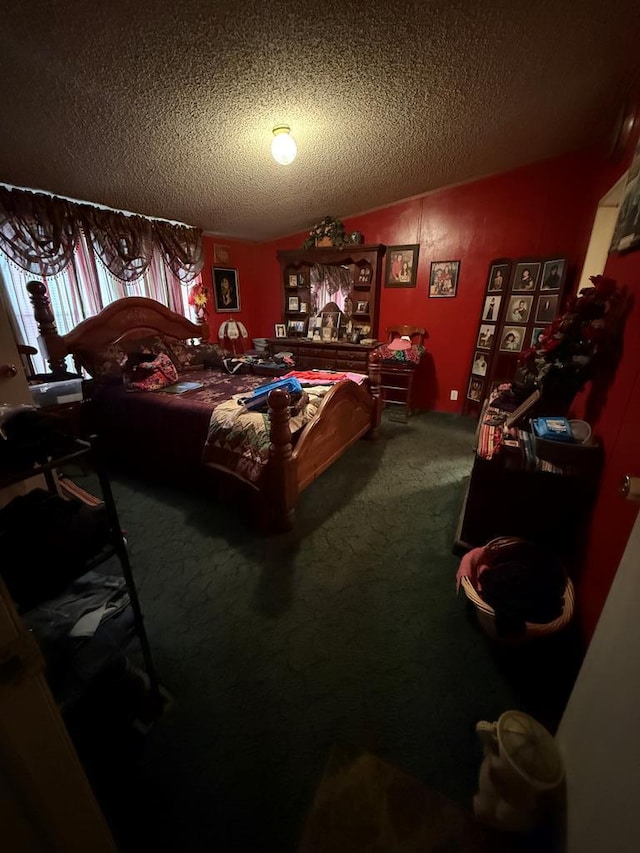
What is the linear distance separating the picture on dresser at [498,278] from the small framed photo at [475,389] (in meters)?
0.93

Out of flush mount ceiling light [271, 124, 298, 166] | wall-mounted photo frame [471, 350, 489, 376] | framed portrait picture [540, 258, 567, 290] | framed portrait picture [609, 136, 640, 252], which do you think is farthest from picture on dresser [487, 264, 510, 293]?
flush mount ceiling light [271, 124, 298, 166]

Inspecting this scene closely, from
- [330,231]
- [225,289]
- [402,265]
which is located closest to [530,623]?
[402,265]

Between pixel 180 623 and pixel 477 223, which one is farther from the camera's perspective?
pixel 477 223

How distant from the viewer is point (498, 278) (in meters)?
3.44

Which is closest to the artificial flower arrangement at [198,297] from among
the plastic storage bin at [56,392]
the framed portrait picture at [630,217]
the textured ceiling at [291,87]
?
the textured ceiling at [291,87]

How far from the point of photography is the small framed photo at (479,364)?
3.69 m

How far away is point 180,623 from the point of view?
60.1 inches

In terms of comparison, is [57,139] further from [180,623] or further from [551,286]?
[551,286]

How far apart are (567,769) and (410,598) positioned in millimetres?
840

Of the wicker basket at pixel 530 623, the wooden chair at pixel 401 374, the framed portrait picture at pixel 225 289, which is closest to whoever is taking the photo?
the wicker basket at pixel 530 623

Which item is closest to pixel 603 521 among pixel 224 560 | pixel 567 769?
pixel 567 769

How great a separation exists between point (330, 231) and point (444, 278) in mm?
1487

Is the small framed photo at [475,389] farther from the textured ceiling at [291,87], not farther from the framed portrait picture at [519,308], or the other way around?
the textured ceiling at [291,87]

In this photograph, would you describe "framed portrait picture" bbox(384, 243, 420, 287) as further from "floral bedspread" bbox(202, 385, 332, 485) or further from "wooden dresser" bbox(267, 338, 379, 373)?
"floral bedspread" bbox(202, 385, 332, 485)
